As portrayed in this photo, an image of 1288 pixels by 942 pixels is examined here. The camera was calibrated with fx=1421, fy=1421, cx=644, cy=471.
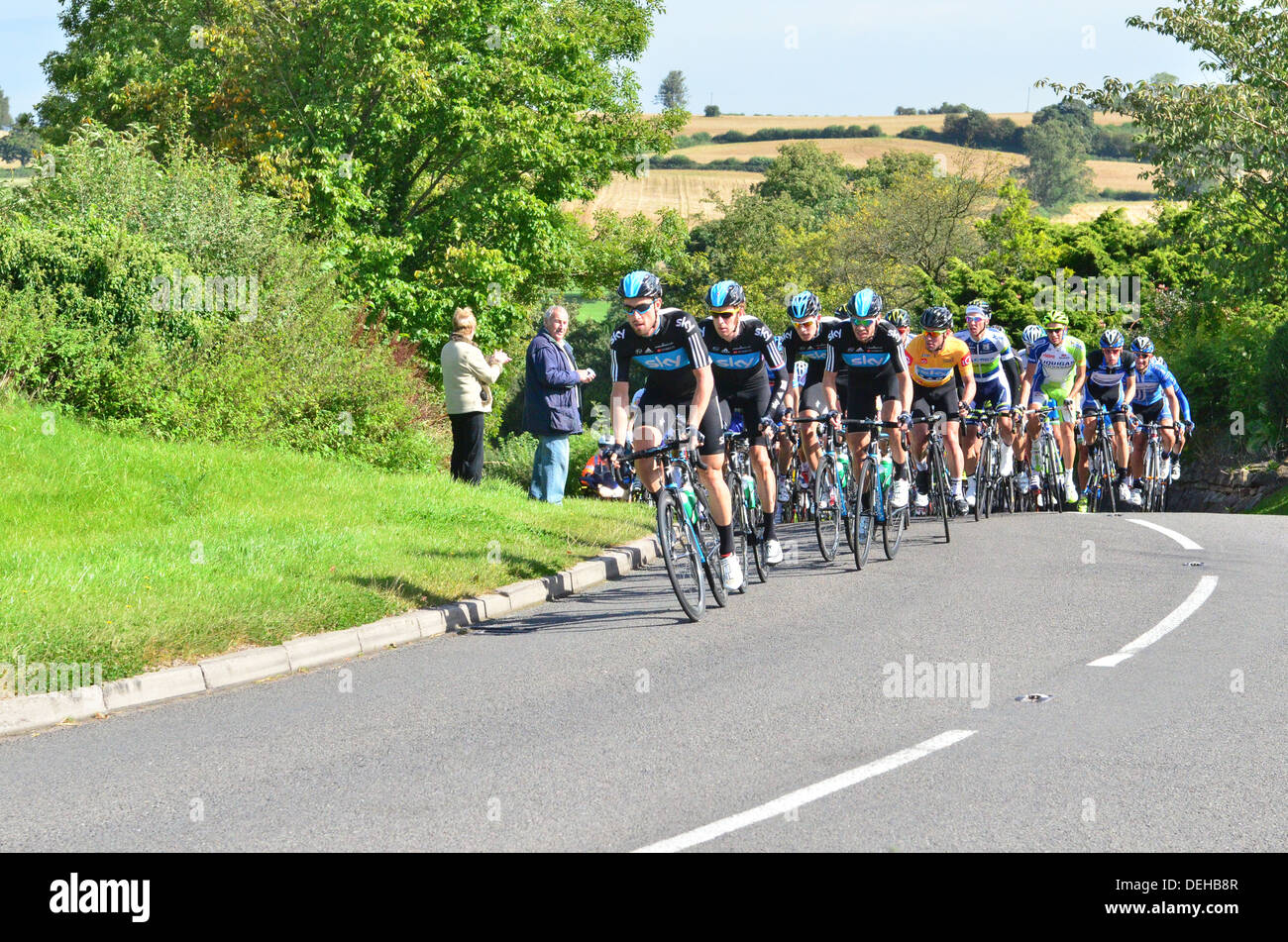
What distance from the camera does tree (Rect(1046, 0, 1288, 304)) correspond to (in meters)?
27.2

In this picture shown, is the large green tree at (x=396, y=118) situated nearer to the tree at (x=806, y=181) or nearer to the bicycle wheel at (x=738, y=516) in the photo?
the bicycle wheel at (x=738, y=516)

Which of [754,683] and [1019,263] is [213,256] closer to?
[754,683]

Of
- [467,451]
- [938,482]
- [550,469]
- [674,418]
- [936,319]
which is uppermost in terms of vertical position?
[936,319]

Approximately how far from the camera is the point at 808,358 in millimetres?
14211

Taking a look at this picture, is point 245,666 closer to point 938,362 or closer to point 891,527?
point 891,527

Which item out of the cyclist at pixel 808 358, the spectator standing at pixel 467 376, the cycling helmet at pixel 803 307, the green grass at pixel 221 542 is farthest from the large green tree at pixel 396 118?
the cycling helmet at pixel 803 307

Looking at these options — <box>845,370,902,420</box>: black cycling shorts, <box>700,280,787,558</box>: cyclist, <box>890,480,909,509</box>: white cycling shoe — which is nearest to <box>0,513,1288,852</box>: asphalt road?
<box>700,280,787,558</box>: cyclist

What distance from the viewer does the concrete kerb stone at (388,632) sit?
9.52 m

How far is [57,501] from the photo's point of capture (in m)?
12.4

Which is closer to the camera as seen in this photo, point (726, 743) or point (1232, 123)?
point (726, 743)

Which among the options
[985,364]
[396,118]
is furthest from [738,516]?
[396,118]

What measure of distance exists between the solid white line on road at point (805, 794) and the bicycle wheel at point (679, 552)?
10.8 ft

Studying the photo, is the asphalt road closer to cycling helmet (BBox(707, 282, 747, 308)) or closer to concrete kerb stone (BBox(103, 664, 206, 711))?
concrete kerb stone (BBox(103, 664, 206, 711))

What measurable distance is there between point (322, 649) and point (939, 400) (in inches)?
343
